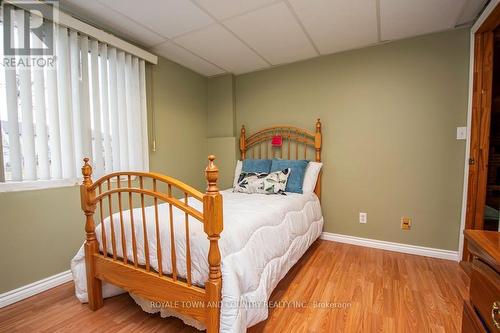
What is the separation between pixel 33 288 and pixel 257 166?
2228 millimetres

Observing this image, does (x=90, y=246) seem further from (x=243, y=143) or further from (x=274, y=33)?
(x=274, y=33)

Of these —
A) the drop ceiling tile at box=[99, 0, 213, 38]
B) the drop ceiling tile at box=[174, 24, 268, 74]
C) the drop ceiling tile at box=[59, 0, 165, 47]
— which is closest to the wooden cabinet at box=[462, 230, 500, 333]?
the drop ceiling tile at box=[99, 0, 213, 38]

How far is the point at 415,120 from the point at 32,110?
3.34 metres

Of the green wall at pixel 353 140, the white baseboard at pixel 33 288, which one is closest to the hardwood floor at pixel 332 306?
the white baseboard at pixel 33 288

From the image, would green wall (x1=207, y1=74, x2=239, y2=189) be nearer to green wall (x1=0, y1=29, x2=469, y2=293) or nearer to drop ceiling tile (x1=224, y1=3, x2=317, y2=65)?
green wall (x1=0, y1=29, x2=469, y2=293)

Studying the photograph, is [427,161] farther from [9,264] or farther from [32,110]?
[9,264]

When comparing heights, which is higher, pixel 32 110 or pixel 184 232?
pixel 32 110

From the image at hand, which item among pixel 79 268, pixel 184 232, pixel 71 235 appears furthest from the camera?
pixel 71 235

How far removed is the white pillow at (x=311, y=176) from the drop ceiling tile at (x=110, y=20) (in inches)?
81.9

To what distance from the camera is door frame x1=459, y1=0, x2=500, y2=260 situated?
1.91 m

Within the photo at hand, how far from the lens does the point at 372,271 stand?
6.58ft

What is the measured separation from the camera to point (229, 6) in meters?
1.79

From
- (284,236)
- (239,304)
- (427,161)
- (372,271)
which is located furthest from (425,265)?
(239,304)

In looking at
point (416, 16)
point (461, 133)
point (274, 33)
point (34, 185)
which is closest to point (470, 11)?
point (416, 16)
